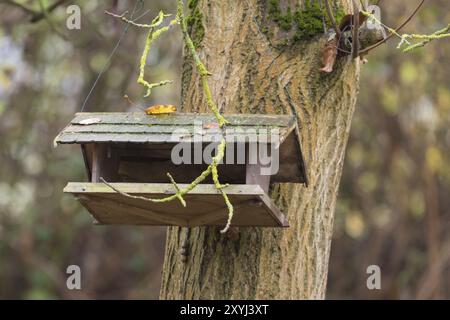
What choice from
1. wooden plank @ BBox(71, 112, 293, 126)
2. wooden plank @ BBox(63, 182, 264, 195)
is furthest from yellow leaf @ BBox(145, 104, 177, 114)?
wooden plank @ BBox(63, 182, 264, 195)

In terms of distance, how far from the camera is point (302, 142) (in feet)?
11.1

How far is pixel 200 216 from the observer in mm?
2996

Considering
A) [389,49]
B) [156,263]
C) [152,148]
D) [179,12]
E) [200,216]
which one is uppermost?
[389,49]

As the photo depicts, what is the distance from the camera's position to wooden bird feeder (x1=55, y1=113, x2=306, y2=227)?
9.03 feet

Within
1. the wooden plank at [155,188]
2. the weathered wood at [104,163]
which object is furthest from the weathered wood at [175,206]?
the weathered wood at [104,163]

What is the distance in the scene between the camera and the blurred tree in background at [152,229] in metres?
7.93

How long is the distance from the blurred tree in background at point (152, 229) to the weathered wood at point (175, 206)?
187 inches

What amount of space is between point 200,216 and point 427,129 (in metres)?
5.57

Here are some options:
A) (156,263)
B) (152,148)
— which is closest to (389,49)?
(156,263)

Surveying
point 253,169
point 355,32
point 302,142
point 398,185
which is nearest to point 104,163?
point 253,169

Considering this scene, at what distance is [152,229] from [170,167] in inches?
229

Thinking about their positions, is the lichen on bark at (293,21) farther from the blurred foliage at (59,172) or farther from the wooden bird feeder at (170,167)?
the blurred foliage at (59,172)

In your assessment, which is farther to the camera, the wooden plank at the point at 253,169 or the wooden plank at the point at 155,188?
the wooden plank at the point at 253,169
